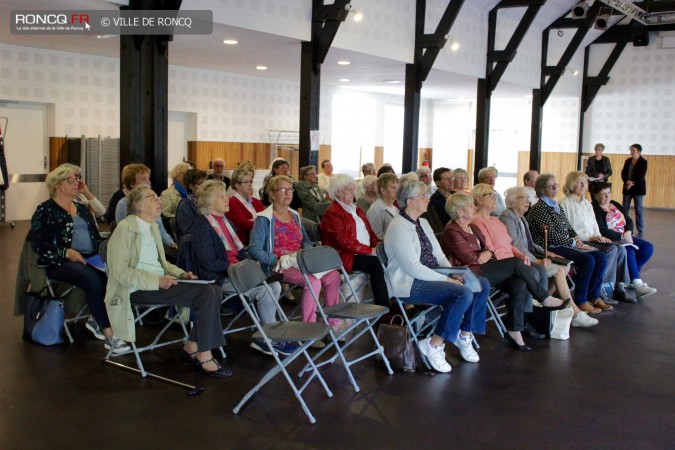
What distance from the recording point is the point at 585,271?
5.96 m

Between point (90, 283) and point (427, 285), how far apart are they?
2216mm

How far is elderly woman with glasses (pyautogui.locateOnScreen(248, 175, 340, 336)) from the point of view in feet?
15.4

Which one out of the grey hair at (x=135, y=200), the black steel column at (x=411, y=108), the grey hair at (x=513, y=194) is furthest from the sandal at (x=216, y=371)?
the black steel column at (x=411, y=108)

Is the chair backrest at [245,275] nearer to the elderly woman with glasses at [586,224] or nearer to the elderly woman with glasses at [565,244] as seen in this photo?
the elderly woman with glasses at [565,244]

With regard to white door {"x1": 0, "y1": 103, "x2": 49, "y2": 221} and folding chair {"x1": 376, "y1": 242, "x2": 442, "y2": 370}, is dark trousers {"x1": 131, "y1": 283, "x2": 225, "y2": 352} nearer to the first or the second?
folding chair {"x1": 376, "y1": 242, "x2": 442, "y2": 370}

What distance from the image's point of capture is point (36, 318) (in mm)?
4777

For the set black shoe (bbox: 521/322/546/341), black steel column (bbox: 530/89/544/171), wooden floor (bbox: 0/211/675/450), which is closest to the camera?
wooden floor (bbox: 0/211/675/450)

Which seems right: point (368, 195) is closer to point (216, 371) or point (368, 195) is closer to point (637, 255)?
point (216, 371)

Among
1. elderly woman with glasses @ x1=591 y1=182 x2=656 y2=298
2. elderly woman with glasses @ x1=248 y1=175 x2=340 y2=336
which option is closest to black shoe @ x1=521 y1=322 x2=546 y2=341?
elderly woman with glasses @ x1=248 y1=175 x2=340 y2=336

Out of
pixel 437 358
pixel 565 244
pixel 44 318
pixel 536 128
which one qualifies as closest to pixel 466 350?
pixel 437 358

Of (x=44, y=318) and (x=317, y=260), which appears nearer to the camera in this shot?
(x=317, y=260)

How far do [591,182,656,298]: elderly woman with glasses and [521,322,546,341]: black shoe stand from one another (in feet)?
6.46

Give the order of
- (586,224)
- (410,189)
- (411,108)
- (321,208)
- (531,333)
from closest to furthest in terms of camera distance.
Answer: (410,189) < (531,333) < (586,224) < (321,208) < (411,108)

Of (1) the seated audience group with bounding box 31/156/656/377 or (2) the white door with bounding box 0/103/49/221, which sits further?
(2) the white door with bounding box 0/103/49/221
